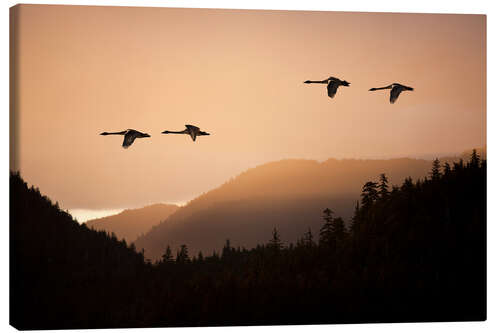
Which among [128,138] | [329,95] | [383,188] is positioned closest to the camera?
[128,138]

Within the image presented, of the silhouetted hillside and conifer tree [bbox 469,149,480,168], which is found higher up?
conifer tree [bbox 469,149,480,168]

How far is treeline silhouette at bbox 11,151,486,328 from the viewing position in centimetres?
1141

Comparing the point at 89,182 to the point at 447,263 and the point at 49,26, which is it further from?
the point at 447,263

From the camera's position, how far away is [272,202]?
12391 millimetres

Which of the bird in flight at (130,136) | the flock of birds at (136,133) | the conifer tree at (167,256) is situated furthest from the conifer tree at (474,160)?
the bird in flight at (130,136)

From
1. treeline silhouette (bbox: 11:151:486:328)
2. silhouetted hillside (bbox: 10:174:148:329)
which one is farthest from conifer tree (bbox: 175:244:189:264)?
silhouetted hillside (bbox: 10:174:148:329)

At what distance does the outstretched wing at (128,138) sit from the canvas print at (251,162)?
0.15ft

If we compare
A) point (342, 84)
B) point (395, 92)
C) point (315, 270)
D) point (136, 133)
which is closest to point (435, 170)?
point (395, 92)

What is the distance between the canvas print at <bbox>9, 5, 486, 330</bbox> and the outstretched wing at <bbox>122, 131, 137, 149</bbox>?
44mm

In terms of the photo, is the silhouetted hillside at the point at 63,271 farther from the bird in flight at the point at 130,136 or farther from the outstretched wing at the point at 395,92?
the outstretched wing at the point at 395,92

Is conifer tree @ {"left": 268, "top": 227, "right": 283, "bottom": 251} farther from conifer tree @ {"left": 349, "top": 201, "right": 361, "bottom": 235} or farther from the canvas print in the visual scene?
conifer tree @ {"left": 349, "top": 201, "right": 361, "bottom": 235}

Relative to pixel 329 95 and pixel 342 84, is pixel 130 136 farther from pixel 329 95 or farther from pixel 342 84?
pixel 342 84

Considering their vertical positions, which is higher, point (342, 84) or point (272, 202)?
point (342, 84)

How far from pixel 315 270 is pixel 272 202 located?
116 centimetres
